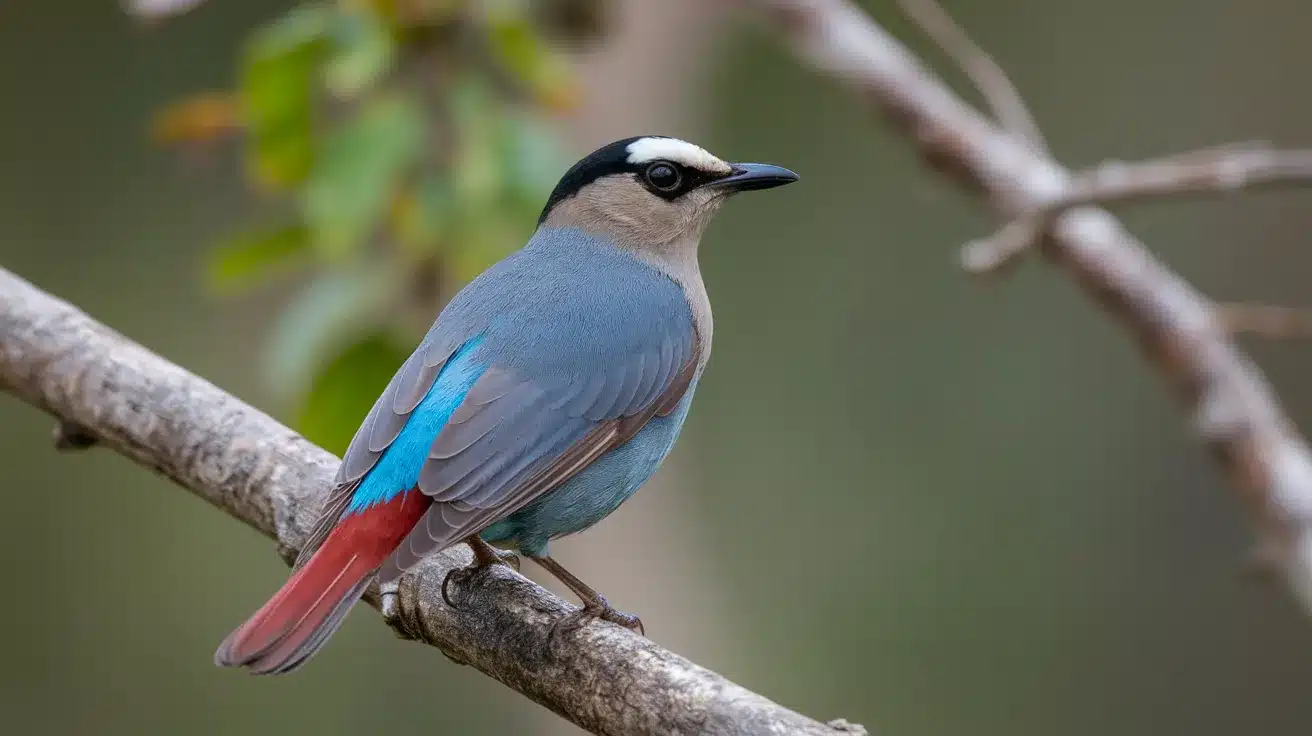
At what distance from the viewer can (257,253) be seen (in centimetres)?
392

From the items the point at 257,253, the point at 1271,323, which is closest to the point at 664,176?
the point at 257,253

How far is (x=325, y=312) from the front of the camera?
3.97 metres

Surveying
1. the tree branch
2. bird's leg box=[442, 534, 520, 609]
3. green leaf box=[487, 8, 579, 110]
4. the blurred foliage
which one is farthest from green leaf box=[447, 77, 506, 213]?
bird's leg box=[442, 534, 520, 609]

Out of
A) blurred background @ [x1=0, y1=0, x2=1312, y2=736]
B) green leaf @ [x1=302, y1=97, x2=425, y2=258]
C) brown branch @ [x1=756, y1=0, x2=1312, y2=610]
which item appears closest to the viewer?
green leaf @ [x1=302, y1=97, x2=425, y2=258]

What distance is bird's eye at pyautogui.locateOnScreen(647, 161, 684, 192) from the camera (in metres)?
4.04

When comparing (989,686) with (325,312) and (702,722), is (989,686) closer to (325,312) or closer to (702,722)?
(325,312)

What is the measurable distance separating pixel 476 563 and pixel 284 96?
123 centimetres

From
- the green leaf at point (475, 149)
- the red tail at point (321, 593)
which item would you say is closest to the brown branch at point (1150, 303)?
the green leaf at point (475, 149)

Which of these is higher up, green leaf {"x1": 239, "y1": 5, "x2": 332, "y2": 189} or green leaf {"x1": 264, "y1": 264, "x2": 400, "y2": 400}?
green leaf {"x1": 239, "y1": 5, "x2": 332, "y2": 189}

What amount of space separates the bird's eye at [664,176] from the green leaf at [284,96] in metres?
0.82

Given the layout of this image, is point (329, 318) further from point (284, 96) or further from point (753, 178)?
point (753, 178)

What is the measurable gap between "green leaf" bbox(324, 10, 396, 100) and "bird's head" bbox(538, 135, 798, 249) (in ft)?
1.83

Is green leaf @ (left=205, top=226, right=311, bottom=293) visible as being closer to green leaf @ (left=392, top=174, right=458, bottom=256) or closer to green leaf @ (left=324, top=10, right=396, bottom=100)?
green leaf @ (left=392, top=174, right=458, bottom=256)

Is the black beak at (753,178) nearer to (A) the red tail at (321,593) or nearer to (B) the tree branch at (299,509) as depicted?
(B) the tree branch at (299,509)
